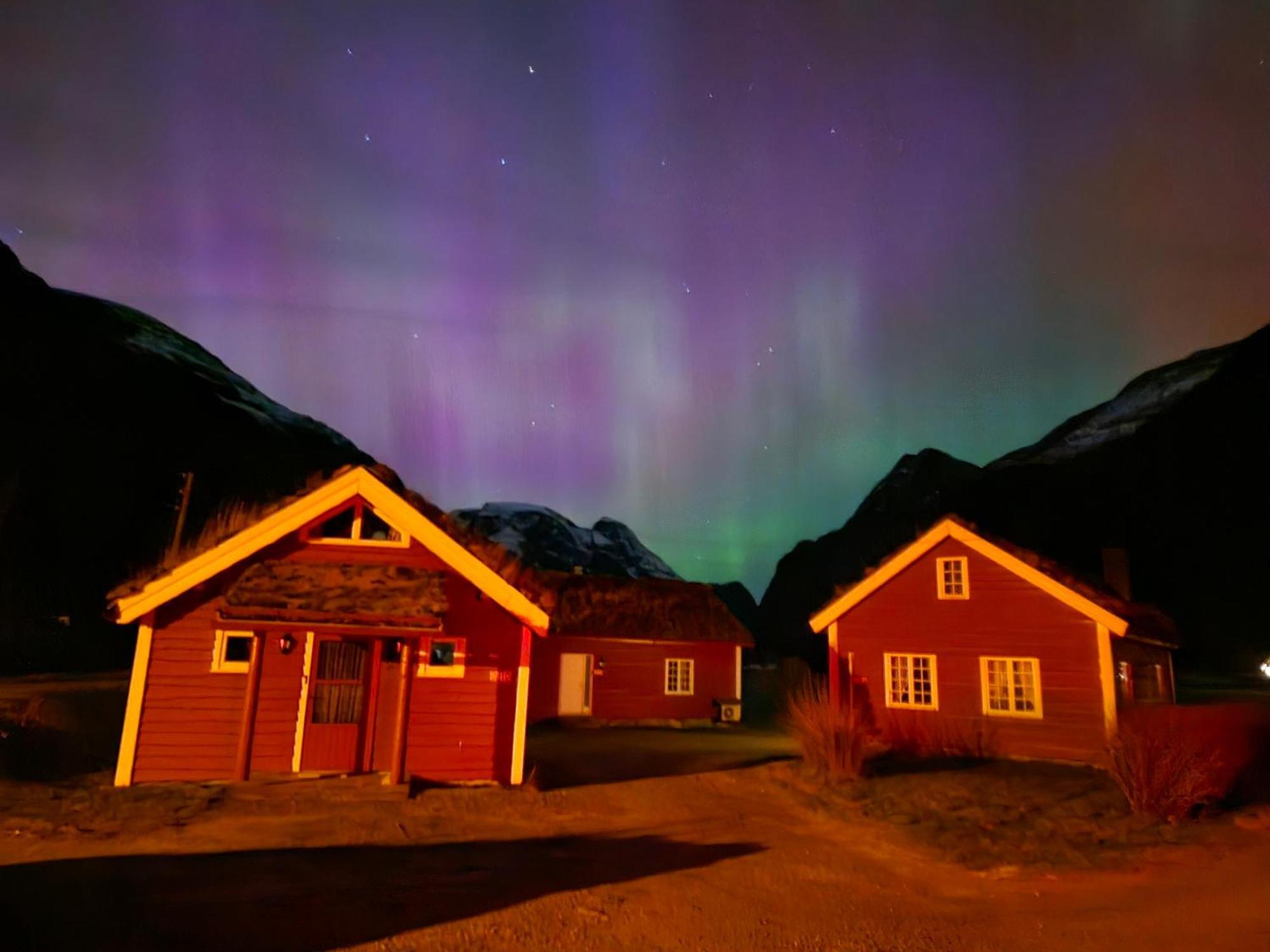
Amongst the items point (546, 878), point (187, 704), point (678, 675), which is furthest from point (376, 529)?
point (678, 675)

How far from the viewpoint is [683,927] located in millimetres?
7805

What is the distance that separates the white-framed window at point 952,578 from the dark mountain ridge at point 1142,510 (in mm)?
32943

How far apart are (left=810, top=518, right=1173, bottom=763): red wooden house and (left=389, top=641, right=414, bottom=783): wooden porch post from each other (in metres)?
12.3

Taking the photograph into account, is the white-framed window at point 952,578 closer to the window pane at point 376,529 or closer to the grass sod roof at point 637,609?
the grass sod roof at point 637,609

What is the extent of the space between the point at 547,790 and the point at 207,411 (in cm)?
7246

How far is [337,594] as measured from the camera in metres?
14.1

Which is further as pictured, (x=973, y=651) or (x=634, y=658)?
(x=634, y=658)

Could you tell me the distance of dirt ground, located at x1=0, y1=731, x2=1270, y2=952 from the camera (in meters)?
7.48

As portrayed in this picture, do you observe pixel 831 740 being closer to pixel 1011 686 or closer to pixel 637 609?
pixel 1011 686

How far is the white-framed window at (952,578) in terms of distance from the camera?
20.6m

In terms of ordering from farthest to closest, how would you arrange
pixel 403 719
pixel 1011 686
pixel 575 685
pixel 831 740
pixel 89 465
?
pixel 89 465 → pixel 575 685 → pixel 1011 686 → pixel 831 740 → pixel 403 719

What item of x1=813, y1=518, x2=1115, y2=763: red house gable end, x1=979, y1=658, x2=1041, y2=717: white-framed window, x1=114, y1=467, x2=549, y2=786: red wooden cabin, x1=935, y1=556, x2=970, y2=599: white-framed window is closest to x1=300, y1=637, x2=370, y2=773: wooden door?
x1=114, y1=467, x2=549, y2=786: red wooden cabin

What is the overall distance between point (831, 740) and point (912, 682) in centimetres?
584

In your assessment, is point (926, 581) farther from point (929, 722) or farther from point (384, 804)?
point (384, 804)
